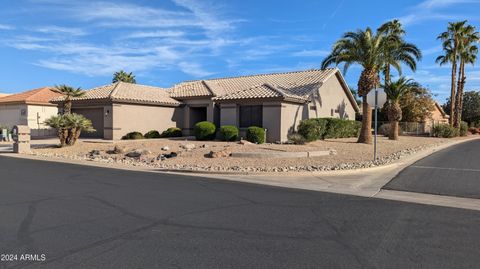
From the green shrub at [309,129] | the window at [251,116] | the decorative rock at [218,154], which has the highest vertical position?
the window at [251,116]

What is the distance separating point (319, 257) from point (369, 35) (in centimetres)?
2124

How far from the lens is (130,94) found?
1139 inches

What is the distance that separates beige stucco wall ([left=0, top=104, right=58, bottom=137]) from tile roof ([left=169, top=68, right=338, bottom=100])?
43.3 feet

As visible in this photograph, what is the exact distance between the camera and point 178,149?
19.1 m

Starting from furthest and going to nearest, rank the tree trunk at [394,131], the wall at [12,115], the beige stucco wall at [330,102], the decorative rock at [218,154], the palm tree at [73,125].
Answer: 1. the wall at [12,115]
2. the tree trunk at [394,131]
3. the beige stucco wall at [330,102]
4. the palm tree at [73,125]
5. the decorative rock at [218,154]

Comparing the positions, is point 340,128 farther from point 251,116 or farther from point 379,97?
point 379,97

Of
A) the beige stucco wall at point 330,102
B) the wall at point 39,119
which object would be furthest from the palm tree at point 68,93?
the beige stucco wall at point 330,102

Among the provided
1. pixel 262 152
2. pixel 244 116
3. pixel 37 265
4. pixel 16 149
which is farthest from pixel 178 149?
pixel 37 265

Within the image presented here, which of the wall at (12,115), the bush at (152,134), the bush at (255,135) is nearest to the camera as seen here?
the bush at (255,135)

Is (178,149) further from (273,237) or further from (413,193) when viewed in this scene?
(273,237)

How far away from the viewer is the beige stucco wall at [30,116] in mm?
35531

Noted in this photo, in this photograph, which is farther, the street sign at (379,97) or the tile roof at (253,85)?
the tile roof at (253,85)

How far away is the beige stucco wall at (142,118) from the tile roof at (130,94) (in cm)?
62

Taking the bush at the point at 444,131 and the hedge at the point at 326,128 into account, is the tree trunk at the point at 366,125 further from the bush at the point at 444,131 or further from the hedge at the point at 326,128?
the bush at the point at 444,131
